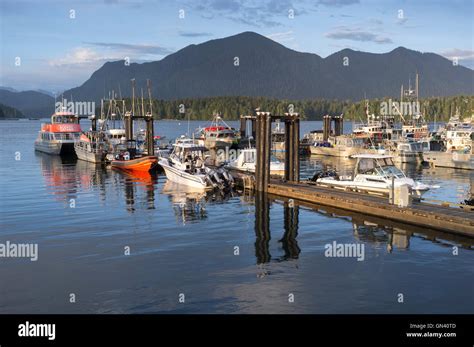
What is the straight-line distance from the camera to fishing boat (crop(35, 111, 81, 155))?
267ft

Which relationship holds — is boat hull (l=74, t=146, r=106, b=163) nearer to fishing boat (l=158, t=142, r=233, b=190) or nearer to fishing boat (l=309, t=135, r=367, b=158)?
fishing boat (l=158, t=142, r=233, b=190)

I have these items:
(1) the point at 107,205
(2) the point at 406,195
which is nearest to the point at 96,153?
(1) the point at 107,205

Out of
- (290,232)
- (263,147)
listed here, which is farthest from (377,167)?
(290,232)

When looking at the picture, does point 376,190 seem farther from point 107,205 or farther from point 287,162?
point 107,205

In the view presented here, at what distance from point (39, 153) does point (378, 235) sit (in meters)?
72.9

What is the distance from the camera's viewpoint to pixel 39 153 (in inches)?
3415

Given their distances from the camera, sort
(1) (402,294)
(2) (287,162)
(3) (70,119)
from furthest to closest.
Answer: (3) (70,119) → (2) (287,162) → (1) (402,294)

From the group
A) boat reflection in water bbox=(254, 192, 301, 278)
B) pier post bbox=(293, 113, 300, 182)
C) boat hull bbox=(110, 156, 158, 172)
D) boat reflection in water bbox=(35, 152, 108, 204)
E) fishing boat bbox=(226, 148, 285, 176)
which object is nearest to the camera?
boat reflection in water bbox=(254, 192, 301, 278)

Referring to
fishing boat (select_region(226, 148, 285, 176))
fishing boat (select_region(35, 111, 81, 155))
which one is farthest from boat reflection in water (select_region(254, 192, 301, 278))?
fishing boat (select_region(35, 111, 81, 155))

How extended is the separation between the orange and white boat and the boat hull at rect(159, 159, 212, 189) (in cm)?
484

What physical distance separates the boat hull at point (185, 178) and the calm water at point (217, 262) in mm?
4364
